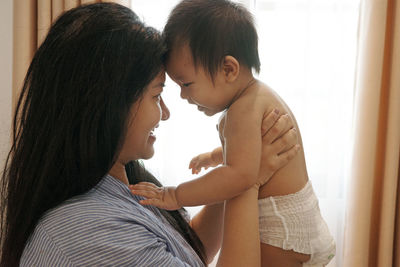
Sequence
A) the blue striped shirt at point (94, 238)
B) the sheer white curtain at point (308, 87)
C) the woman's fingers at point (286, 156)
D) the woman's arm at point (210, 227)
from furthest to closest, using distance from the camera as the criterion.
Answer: the sheer white curtain at point (308, 87) → the woman's arm at point (210, 227) → the woman's fingers at point (286, 156) → the blue striped shirt at point (94, 238)

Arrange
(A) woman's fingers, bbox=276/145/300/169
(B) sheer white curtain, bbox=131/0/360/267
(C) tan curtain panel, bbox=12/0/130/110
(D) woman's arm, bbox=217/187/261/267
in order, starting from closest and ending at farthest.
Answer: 1. (D) woman's arm, bbox=217/187/261/267
2. (A) woman's fingers, bbox=276/145/300/169
3. (C) tan curtain panel, bbox=12/0/130/110
4. (B) sheer white curtain, bbox=131/0/360/267

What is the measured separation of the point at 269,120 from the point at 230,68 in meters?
0.18

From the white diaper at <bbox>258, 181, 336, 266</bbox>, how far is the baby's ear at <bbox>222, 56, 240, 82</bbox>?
0.34 m

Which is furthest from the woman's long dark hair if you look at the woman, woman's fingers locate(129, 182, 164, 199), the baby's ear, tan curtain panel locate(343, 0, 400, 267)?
tan curtain panel locate(343, 0, 400, 267)

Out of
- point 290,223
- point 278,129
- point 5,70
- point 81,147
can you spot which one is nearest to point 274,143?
point 278,129

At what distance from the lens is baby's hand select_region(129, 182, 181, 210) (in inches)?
41.0

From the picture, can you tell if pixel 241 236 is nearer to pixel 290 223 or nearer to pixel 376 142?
pixel 290 223

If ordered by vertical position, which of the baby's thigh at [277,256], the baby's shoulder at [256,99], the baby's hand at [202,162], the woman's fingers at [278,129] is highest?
the baby's shoulder at [256,99]

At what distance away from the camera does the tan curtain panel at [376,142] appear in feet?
6.92

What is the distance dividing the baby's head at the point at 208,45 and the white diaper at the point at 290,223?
322mm

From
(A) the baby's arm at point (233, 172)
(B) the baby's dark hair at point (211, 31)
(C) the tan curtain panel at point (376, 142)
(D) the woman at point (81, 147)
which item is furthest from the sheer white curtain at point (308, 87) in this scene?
(D) the woman at point (81, 147)

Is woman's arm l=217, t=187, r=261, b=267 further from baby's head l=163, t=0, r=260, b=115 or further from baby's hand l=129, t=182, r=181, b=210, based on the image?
baby's head l=163, t=0, r=260, b=115

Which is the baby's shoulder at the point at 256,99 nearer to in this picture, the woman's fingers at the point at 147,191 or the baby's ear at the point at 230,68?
the baby's ear at the point at 230,68

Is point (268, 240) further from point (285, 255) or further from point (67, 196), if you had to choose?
point (67, 196)
